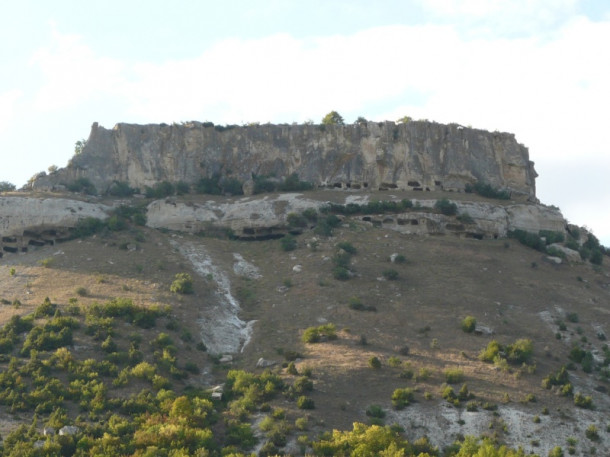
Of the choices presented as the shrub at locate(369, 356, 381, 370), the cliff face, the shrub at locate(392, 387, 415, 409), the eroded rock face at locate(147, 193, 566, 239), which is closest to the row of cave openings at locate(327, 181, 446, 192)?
the cliff face

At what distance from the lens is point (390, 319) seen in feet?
158

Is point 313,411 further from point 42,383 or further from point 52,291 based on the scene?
point 52,291

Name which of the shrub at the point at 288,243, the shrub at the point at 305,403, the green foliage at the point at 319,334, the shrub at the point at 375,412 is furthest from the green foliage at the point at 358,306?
the shrub at the point at 305,403

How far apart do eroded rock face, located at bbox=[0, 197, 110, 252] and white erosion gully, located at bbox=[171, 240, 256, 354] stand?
898 cm

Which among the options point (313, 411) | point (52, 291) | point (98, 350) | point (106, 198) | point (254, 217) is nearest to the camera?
point (313, 411)

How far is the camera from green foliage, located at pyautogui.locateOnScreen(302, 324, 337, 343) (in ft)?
148

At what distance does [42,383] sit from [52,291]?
12130 mm

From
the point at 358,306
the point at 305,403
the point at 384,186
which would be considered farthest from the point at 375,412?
the point at 384,186

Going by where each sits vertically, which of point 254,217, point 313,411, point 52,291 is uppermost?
point 254,217

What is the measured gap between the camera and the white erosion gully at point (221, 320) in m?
46.1

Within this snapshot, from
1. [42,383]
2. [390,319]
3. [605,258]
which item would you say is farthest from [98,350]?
[605,258]

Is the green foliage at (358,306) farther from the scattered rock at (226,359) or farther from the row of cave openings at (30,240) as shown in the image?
the row of cave openings at (30,240)

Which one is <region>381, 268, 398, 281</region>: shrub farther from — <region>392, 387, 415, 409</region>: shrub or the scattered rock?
<region>392, 387, 415, 409</region>: shrub

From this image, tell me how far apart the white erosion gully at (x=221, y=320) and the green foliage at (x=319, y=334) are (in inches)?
119
